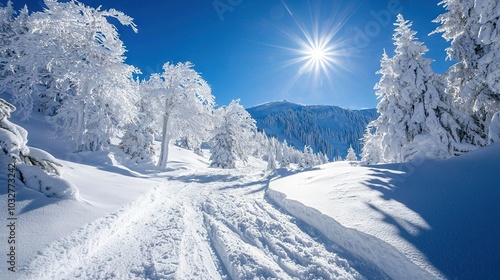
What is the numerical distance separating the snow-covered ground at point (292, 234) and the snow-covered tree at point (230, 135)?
21.8 m

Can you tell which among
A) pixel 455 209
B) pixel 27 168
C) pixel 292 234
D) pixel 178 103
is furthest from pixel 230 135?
pixel 455 209

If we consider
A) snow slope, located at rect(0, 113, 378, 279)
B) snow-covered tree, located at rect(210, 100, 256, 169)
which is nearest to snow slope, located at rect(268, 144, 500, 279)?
snow slope, located at rect(0, 113, 378, 279)

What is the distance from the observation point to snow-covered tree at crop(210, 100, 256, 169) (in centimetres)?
2991

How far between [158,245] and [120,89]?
46.8 feet

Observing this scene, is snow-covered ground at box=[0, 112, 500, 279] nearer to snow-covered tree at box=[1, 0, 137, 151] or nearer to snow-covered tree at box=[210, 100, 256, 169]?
snow-covered tree at box=[1, 0, 137, 151]

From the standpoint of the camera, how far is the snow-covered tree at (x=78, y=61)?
45.9 feet

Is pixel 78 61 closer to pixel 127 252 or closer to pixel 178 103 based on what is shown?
pixel 178 103

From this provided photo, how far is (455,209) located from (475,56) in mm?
11351

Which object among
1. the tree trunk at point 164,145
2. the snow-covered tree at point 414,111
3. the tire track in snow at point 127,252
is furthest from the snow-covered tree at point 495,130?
the tree trunk at point 164,145

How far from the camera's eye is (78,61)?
14.5m

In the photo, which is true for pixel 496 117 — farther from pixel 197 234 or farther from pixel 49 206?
pixel 49 206

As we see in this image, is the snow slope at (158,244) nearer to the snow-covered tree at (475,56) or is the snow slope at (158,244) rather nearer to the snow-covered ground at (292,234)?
the snow-covered ground at (292,234)

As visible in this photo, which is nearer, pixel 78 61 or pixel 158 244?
pixel 158 244

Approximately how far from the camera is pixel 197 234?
6008mm
